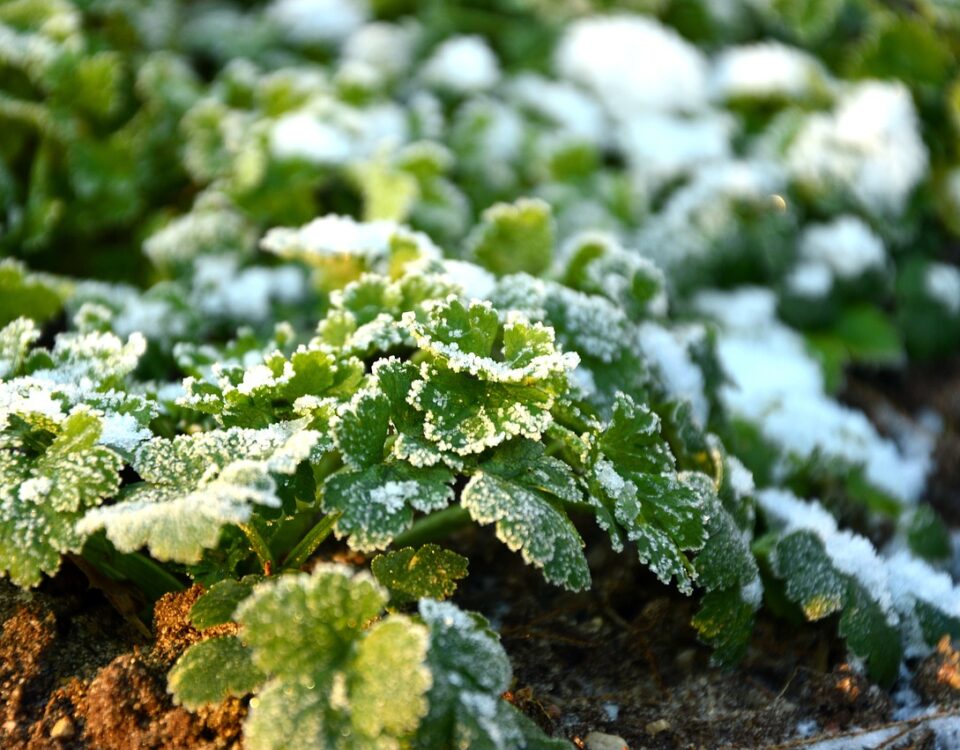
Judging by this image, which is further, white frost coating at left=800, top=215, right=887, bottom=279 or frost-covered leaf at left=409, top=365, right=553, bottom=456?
white frost coating at left=800, top=215, right=887, bottom=279

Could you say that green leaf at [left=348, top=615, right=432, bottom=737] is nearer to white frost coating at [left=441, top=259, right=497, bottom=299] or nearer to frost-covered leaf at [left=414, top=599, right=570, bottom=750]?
frost-covered leaf at [left=414, top=599, right=570, bottom=750]

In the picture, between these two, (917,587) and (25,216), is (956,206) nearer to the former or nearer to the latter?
(917,587)

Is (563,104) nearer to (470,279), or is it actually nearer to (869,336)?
(869,336)

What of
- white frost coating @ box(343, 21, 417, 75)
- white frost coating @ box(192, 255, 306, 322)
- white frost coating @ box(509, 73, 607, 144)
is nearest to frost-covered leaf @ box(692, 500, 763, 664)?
white frost coating @ box(192, 255, 306, 322)

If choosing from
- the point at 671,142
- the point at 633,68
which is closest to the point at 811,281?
the point at 671,142

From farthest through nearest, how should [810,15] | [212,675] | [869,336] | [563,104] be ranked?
[810,15]
[563,104]
[869,336]
[212,675]

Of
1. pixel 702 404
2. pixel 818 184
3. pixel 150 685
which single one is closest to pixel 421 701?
pixel 150 685

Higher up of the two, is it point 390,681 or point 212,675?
point 390,681
